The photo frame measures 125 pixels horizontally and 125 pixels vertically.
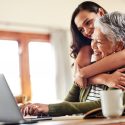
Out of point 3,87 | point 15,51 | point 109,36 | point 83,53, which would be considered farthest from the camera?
point 15,51

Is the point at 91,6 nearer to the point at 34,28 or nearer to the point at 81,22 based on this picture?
the point at 81,22

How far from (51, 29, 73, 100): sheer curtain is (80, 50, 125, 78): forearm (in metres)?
4.28

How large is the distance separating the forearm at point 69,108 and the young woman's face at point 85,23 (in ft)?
1.98

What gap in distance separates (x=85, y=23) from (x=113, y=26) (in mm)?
440

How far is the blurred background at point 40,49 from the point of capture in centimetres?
525

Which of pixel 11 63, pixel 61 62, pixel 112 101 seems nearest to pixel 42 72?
pixel 61 62

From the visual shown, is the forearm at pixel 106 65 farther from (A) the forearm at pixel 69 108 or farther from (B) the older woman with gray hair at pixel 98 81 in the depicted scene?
(A) the forearm at pixel 69 108

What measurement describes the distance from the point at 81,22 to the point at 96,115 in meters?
0.78

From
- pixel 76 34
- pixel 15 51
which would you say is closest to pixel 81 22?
pixel 76 34

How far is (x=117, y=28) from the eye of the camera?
141cm

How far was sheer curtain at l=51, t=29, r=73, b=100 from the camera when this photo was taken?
577cm

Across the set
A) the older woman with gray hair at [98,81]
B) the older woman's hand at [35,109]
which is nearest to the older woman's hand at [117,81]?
the older woman with gray hair at [98,81]

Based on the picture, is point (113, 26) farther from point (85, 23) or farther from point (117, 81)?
point (85, 23)

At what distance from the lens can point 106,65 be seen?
1415mm
